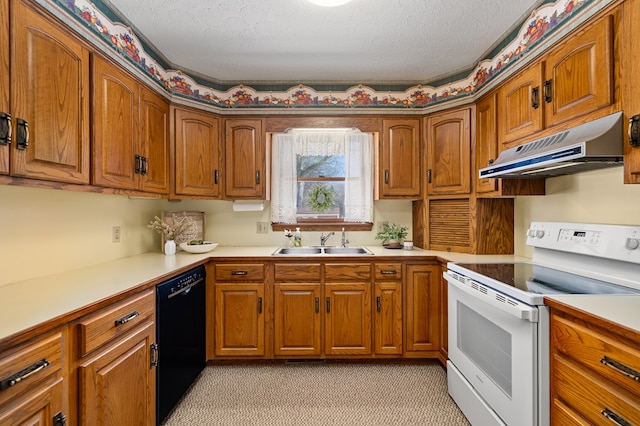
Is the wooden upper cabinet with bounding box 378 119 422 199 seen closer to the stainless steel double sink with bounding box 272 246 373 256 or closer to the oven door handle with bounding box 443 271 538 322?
the stainless steel double sink with bounding box 272 246 373 256

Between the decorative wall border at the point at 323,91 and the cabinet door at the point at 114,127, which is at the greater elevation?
the decorative wall border at the point at 323,91

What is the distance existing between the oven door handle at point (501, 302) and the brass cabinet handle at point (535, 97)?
1104 millimetres

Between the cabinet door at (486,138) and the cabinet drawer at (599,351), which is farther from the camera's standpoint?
the cabinet door at (486,138)

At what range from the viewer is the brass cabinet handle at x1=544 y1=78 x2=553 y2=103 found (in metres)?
1.68

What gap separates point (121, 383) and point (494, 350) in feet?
5.81

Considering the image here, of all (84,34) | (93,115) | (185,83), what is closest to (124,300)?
(93,115)

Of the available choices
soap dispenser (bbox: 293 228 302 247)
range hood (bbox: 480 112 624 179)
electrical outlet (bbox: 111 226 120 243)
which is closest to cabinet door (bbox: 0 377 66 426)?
electrical outlet (bbox: 111 226 120 243)

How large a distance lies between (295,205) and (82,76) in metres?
1.85

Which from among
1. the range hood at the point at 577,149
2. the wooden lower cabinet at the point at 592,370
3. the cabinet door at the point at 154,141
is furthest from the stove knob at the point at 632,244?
the cabinet door at the point at 154,141

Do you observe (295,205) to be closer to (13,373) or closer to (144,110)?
(144,110)

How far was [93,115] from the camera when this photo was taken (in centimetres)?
159

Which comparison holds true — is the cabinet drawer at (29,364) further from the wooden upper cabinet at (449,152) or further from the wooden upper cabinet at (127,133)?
the wooden upper cabinet at (449,152)

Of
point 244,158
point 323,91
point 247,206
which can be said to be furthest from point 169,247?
point 323,91

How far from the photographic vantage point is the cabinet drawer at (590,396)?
0.94 m
